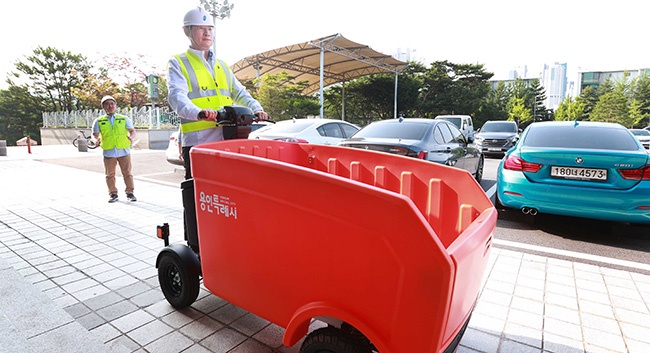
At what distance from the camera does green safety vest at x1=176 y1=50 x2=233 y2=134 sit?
256 cm

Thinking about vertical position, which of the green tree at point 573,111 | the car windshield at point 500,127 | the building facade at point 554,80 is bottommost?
the car windshield at point 500,127

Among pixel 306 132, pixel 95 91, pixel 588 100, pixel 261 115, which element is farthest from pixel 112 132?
pixel 588 100

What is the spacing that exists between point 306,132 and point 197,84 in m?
5.03

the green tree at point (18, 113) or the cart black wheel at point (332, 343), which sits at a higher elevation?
the green tree at point (18, 113)

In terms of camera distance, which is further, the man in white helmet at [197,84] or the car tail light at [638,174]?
the car tail light at [638,174]

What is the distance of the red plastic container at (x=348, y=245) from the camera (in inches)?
49.4

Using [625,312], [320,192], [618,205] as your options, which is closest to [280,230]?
[320,192]

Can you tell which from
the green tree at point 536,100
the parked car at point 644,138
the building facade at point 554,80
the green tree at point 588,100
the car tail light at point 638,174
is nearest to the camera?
the car tail light at point 638,174

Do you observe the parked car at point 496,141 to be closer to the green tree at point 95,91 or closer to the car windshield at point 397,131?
the car windshield at point 397,131

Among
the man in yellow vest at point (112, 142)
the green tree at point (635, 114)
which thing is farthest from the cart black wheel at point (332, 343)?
the green tree at point (635, 114)

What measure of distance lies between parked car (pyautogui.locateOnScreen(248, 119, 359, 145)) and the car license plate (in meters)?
4.39

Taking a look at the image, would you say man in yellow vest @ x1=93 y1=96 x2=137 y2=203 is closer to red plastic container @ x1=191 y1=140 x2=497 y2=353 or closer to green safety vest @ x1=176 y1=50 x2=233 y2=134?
green safety vest @ x1=176 y1=50 x2=233 y2=134

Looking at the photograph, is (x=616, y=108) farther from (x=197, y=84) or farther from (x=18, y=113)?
(x=18, y=113)

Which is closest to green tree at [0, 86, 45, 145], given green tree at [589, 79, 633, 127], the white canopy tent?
the white canopy tent
